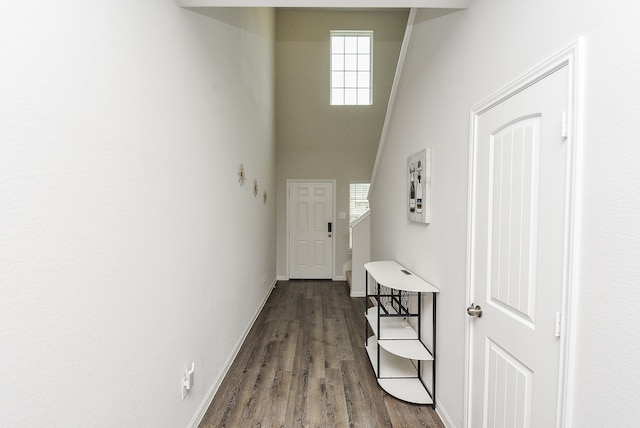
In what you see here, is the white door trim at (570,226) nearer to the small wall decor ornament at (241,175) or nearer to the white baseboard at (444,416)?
the white baseboard at (444,416)

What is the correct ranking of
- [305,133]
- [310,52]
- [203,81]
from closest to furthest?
[203,81] < [310,52] < [305,133]

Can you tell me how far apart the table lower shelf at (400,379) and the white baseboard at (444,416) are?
0.08 meters

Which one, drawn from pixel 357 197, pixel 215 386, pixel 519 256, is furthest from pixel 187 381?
pixel 357 197

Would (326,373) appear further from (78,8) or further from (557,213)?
(78,8)

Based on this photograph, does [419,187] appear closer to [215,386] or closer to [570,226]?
[570,226]

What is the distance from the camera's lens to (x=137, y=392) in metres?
1.30

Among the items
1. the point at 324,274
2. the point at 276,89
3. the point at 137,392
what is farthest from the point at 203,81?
the point at 324,274

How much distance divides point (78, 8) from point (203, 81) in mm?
1090

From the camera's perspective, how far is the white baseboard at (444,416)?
6.15 feet

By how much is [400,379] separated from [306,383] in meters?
0.73

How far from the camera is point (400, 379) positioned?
2402 millimetres

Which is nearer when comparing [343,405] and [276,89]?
[343,405]

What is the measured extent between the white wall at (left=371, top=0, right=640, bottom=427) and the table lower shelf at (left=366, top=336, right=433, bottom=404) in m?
0.19

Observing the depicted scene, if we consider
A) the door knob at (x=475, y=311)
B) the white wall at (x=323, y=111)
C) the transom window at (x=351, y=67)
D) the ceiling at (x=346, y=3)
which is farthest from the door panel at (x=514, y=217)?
the transom window at (x=351, y=67)
